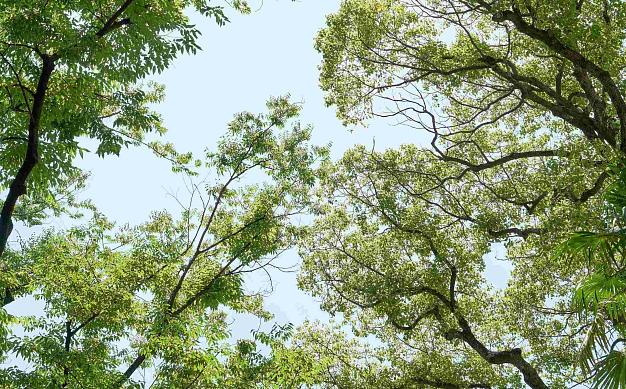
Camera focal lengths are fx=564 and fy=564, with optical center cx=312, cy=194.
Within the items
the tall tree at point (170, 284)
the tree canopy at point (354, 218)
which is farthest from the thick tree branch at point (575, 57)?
the tall tree at point (170, 284)

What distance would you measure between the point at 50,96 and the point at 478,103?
27.2 ft

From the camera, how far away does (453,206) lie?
11.5 meters

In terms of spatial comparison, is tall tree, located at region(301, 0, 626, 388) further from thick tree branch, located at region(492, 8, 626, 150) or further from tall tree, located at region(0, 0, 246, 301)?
tall tree, located at region(0, 0, 246, 301)

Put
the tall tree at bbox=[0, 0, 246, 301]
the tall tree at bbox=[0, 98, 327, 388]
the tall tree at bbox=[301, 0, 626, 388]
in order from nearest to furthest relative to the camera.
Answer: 1. the tall tree at bbox=[0, 0, 246, 301]
2. the tall tree at bbox=[0, 98, 327, 388]
3. the tall tree at bbox=[301, 0, 626, 388]

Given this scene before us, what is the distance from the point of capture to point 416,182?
11641 mm

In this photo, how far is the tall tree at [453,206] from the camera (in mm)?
9938

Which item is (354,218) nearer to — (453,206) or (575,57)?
(453,206)

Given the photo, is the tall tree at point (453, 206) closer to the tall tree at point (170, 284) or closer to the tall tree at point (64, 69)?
the tall tree at point (170, 284)

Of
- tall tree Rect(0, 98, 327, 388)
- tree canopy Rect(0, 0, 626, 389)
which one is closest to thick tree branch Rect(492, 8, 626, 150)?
tree canopy Rect(0, 0, 626, 389)

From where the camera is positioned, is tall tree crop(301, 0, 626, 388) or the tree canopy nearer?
the tree canopy

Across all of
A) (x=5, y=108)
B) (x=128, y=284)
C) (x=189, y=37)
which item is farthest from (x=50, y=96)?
(x=128, y=284)

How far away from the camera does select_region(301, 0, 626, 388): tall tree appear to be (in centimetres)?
994

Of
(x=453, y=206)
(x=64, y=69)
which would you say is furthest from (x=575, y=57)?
(x=64, y=69)

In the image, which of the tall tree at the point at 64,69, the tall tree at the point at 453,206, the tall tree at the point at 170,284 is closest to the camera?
the tall tree at the point at 64,69
